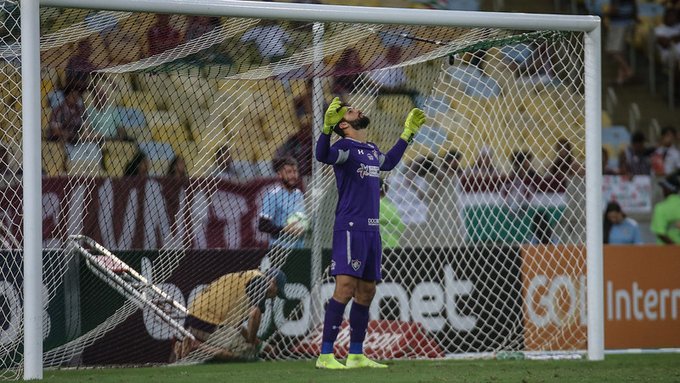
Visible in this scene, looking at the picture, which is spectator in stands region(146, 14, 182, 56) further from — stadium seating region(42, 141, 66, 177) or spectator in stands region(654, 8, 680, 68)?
spectator in stands region(654, 8, 680, 68)

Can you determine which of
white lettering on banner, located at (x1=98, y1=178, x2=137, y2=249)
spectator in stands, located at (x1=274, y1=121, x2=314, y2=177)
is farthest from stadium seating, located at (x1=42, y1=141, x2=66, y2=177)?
spectator in stands, located at (x1=274, y1=121, x2=314, y2=177)

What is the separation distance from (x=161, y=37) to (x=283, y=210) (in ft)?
6.94

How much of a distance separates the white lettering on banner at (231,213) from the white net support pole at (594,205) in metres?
2.74

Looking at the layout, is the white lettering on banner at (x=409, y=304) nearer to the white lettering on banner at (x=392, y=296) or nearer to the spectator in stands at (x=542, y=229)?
the white lettering on banner at (x=392, y=296)

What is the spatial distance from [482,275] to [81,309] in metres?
3.56

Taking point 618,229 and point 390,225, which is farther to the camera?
point 618,229

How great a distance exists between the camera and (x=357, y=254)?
25.5 ft

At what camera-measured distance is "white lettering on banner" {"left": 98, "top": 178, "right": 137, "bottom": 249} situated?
8.68 m

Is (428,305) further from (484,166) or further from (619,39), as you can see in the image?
(619,39)

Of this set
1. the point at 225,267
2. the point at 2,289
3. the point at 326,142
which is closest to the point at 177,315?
the point at 225,267

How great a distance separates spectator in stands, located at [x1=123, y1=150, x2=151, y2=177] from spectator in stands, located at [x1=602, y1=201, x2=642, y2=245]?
549cm

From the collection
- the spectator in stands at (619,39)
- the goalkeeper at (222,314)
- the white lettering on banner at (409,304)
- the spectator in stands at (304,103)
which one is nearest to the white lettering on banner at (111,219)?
the goalkeeper at (222,314)

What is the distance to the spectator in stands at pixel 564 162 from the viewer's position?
33.9 ft

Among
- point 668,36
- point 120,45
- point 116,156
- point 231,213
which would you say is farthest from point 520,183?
point 668,36
